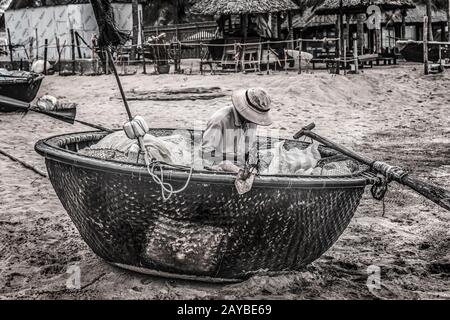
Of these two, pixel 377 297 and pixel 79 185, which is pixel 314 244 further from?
pixel 79 185

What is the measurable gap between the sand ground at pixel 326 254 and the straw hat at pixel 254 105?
1.05 m

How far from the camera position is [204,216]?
328 cm

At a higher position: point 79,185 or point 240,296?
point 79,185

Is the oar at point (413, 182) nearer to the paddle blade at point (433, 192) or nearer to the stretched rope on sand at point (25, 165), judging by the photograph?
the paddle blade at point (433, 192)

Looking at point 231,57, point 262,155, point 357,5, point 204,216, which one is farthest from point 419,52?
point 204,216

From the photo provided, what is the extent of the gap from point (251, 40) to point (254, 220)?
14.8 m

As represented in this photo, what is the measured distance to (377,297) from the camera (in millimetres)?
3486

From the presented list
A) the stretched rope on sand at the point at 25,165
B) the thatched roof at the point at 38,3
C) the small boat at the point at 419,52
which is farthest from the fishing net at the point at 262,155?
the thatched roof at the point at 38,3

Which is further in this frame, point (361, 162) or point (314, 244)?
point (361, 162)

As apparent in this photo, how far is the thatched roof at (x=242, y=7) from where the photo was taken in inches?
653

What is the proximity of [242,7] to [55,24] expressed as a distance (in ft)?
40.0

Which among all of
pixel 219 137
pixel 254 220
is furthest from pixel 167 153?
pixel 254 220

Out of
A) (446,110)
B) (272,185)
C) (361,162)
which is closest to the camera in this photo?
(272,185)

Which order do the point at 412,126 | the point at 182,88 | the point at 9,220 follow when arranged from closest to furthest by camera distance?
the point at 9,220 < the point at 412,126 < the point at 182,88
